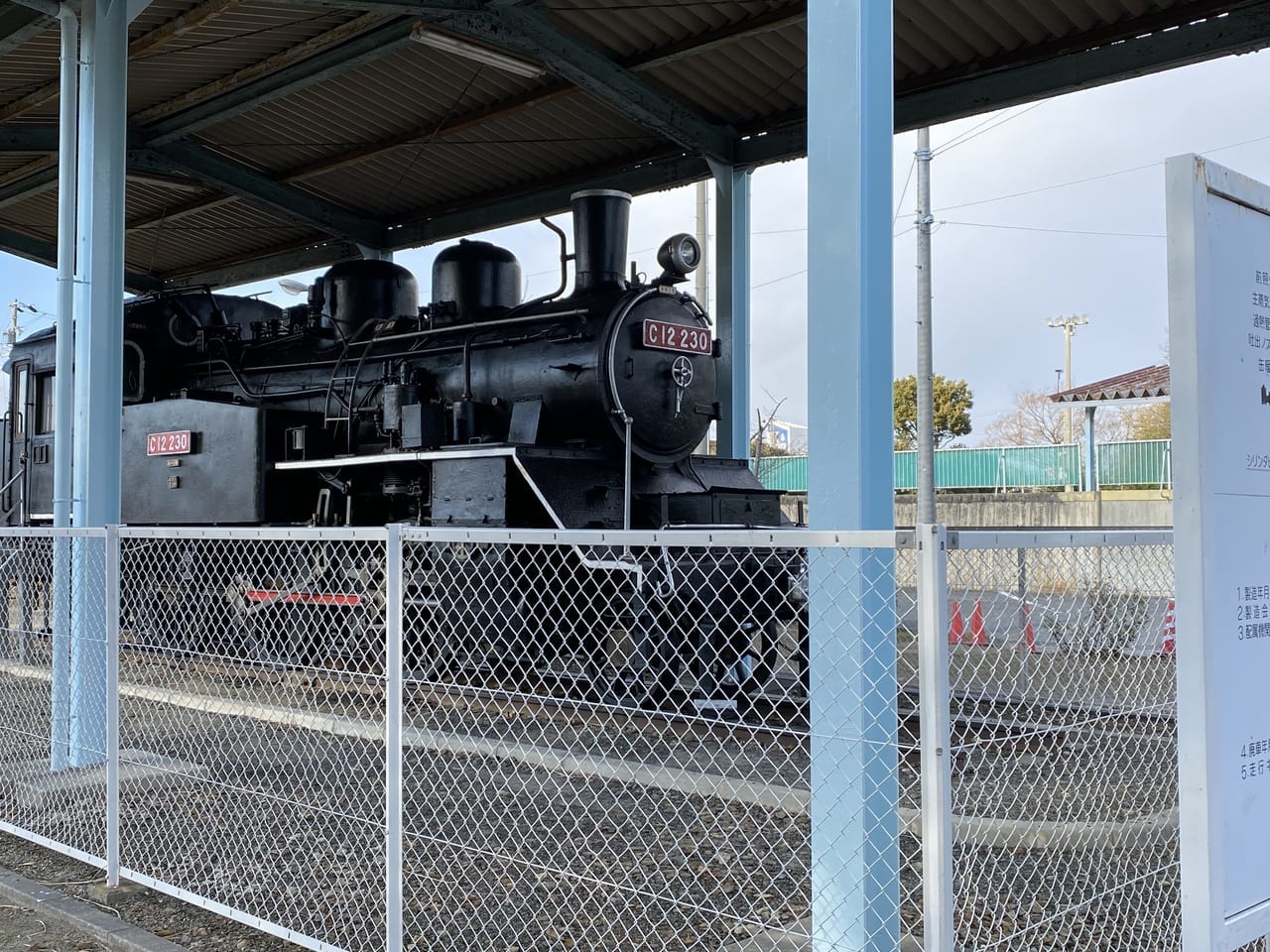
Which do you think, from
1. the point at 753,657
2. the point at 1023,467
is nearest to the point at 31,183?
the point at 753,657

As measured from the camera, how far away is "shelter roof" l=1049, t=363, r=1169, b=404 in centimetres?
1858

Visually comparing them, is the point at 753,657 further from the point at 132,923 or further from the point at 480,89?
the point at 480,89

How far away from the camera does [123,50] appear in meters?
7.32

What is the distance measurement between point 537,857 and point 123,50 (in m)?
5.77

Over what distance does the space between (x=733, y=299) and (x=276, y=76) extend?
17.1 feet

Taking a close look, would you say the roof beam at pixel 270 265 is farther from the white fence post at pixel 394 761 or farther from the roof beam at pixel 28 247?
the white fence post at pixel 394 761

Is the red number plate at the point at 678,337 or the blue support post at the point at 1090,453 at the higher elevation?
the red number plate at the point at 678,337

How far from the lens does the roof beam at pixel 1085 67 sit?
30.1 feet

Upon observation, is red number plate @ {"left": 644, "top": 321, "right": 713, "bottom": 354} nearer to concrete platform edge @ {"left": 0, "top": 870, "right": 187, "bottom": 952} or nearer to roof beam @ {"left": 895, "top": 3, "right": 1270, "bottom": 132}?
roof beam @ {"left": 895, "top": 3, "right": 1270, "bottom": 132}

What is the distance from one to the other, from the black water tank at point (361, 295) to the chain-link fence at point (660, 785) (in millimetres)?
4580

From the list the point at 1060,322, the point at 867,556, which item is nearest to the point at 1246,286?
the point at 867,556

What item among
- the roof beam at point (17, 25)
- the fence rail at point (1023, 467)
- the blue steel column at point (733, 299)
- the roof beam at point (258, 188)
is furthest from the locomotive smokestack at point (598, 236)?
the fence rail at point (1023, 467)

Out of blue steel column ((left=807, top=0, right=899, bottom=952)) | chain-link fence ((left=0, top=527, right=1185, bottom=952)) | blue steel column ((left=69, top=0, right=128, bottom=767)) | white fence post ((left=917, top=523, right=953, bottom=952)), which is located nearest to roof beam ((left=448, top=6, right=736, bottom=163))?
blue steel column ((left=69, top=0, right=128, bottom=767))

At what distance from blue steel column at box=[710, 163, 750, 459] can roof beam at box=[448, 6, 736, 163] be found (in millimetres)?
436
